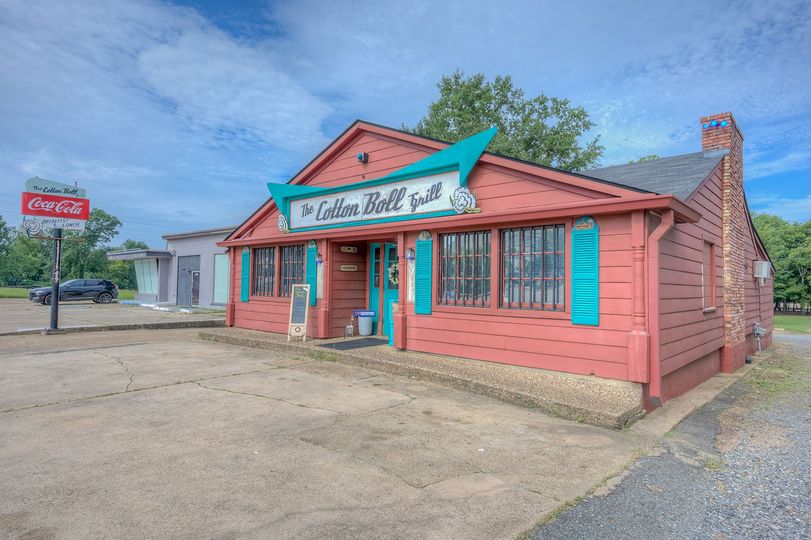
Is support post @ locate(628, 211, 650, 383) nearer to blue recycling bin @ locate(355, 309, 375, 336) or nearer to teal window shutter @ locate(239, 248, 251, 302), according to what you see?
blue recycling bin @ locate(355, 309, 375, 336)

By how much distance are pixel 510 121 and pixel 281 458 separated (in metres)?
30.8

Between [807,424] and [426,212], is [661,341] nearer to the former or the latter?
[807,424]

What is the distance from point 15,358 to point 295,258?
18.3 ft

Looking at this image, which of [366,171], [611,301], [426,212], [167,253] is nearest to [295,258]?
[366,171]

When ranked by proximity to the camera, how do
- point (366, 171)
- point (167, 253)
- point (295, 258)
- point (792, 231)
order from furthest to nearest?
point (792, 231) → point (167, 253) → point (295, 258) → point (366, 171)

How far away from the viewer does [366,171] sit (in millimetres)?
9289

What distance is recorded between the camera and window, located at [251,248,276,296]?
37.2 feet

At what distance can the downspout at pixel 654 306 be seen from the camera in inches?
215

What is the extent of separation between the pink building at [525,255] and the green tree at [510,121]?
1862 centimetres

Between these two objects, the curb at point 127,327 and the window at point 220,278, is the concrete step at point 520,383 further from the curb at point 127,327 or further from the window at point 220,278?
the window at point 220,278

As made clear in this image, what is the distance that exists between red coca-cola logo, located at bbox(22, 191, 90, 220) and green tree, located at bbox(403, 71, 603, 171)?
830 inches

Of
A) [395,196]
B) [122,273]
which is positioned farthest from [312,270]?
[122,273]

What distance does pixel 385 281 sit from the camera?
984cm

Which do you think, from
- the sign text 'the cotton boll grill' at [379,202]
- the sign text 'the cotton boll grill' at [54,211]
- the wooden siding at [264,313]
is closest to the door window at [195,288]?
the sign text 'the cotton boll grill' at [54,211]
